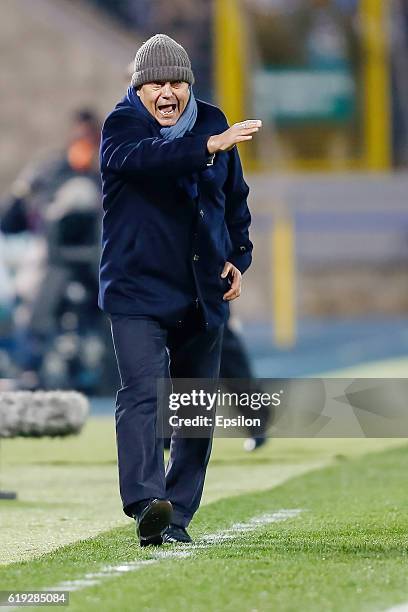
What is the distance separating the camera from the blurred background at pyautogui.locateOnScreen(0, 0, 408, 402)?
21547 millimetres

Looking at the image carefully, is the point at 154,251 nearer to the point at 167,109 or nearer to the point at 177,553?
the point at 167,109

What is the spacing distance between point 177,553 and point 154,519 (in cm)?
12

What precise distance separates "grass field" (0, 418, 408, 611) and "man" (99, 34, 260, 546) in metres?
0.27

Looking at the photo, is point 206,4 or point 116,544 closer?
point 116,544

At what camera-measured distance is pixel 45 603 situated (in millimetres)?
4902

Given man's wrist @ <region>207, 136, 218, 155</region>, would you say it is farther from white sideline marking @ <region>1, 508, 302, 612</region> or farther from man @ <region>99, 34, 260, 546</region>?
white sideline marking @ <region>1, 508, 302, 612</region>

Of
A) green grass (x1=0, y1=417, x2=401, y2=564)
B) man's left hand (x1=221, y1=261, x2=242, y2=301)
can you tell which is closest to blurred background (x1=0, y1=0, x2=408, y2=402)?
green grass (x1=0, y1=417, x2=401, y2=564)

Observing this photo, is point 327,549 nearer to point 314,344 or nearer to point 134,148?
point 134,148

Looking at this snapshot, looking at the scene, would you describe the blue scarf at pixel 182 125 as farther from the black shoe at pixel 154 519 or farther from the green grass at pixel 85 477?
the green grass at pixel 85 477

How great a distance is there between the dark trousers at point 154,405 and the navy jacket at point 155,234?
7cm

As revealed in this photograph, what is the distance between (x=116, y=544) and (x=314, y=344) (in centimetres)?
1364

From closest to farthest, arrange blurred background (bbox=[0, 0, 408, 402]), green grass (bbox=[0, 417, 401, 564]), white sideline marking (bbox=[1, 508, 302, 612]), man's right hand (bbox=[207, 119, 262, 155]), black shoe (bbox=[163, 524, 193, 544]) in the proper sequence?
white sideline marking (bbox=[1, 508, 302, 612])
man's right hand (bbox=[207, 119, 262, 155])
black shoe (bbox=[163, 524, 193, 544])
green grass (bbox=[0, 417, 401, 564])
blurred background (bbox=[0, 0, 408, 402])

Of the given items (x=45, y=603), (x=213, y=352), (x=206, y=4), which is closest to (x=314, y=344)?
(x=206, y=4)

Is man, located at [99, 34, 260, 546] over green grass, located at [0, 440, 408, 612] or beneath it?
over
